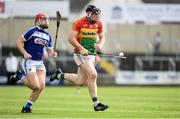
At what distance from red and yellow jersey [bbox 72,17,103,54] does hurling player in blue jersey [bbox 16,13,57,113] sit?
0.82 metres

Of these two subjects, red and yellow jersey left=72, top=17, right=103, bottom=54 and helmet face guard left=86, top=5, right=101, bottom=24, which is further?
red and yellow jersey left=72, top=17, right=103, bottom=54

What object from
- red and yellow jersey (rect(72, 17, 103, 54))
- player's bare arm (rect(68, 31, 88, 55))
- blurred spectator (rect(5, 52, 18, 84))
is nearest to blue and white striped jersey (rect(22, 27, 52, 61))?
player's bare arm (rect(68, 31, 88, 55))

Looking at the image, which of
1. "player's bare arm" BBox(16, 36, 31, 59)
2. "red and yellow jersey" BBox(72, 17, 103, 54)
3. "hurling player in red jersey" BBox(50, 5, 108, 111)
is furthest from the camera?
"red and yellow jersey" BBox(72, 17, 103, 54)

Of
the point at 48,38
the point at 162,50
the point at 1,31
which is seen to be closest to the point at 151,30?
the point at 162,50

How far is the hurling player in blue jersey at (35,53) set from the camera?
60.9 ft

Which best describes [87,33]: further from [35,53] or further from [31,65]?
[31,65]

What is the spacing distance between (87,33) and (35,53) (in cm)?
149

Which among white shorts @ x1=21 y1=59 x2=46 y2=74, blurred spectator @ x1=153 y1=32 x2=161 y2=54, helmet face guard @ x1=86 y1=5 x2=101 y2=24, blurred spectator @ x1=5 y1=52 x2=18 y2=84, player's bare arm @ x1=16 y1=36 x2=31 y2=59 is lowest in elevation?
blurred spectator @ x1=5 y1=52 x2=18 y2=84

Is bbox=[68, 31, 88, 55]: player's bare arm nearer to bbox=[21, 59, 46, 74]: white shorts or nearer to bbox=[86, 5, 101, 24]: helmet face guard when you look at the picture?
bbox=[86, 5, 101, 24]: helmet face guard

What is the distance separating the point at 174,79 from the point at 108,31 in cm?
566

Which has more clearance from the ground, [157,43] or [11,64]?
[157,43]

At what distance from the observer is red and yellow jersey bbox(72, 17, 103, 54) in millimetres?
18859

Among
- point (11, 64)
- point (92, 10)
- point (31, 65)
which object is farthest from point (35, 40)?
point (11, 64)

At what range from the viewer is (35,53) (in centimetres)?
1883
